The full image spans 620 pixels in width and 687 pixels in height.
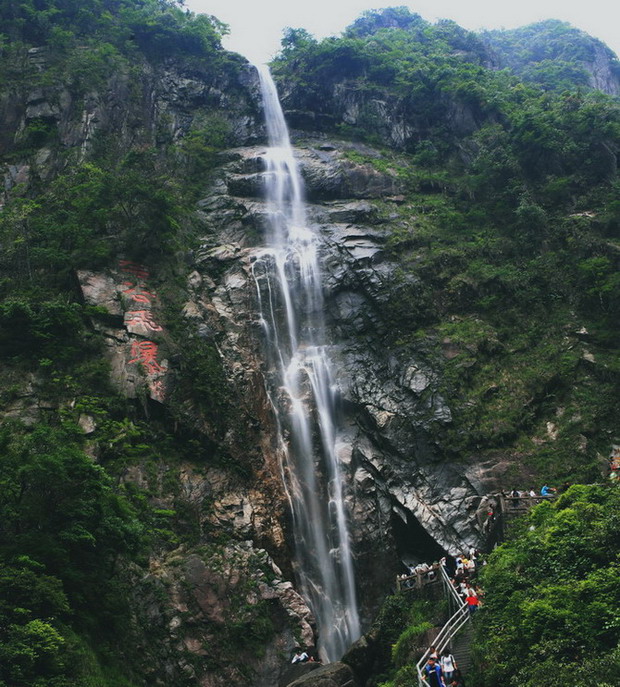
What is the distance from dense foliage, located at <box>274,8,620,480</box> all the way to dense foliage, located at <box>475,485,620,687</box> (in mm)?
6720

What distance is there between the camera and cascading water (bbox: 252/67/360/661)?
17923 millimetres

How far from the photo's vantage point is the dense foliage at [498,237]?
65.1 feet

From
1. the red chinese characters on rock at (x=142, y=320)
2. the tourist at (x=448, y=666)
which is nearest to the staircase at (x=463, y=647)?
the tourist at (x=448, y=666)

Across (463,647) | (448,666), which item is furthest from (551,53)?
(448,666)

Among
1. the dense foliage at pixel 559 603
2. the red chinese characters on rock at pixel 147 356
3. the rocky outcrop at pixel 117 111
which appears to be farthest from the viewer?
the rocky outcrop at pixel 117 111

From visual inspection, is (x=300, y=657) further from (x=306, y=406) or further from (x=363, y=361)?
(x=363, y=361)

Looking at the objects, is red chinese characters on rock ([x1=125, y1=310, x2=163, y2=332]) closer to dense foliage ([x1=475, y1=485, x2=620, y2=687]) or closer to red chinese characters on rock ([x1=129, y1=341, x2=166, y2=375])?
red chinese characters on rock ([x1=129, y1=341, x2=166, y2=375])

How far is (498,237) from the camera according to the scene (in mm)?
26047

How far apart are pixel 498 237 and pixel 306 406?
1244 centimetres

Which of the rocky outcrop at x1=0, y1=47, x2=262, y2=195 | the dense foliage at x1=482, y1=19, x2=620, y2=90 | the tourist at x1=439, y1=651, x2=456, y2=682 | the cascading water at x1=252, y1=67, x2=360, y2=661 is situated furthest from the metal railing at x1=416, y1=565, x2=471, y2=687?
the dense foliage at x1=482, y1=19, x2=620, y2=90

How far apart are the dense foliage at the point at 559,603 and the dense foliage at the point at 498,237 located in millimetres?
6720

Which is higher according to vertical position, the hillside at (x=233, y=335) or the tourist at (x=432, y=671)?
the hillside at (x=233, y=335)

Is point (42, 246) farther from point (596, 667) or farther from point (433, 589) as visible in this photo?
point (596, 667)

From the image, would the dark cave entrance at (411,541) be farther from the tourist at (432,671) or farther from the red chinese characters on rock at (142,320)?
the red chinese characters on rock at (142,320)
